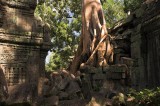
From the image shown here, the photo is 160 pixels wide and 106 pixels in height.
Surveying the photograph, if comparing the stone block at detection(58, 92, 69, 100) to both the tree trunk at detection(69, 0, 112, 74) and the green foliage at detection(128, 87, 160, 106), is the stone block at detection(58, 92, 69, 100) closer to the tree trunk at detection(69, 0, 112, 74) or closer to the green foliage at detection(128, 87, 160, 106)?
the green foliage at detection(128, 87, 160, 106)

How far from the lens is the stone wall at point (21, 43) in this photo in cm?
775

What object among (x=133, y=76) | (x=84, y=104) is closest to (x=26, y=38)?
(x=84, y=104)

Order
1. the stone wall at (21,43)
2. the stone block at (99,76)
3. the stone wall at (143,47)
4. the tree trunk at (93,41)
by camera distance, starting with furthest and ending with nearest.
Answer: the tree trunk at (93,41) → the stone wall at (143,47) → the stone block at (99,76) → the stone wall at (21,43)

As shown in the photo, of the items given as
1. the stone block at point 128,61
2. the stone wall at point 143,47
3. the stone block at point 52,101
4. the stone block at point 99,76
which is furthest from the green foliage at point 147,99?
the stone block at point 128,61

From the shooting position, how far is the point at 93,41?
441 inches

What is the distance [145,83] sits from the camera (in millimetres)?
9844

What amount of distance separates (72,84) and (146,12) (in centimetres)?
460

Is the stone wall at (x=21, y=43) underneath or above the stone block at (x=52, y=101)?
above

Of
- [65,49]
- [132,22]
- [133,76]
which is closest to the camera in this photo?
[133,76]

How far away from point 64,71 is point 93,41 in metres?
2.81

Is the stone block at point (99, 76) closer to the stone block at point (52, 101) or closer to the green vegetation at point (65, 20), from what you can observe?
the stone block at point (52, 101)

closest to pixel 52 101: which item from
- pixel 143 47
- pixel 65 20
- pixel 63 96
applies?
pixel 63 96

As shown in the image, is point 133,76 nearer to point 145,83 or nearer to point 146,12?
point 145,83

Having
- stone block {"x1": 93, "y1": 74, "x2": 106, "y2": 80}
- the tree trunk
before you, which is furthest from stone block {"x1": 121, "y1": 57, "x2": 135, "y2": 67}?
stone block {"x1": 93, "y1": 74, "x2": 106, "y2": 80}
